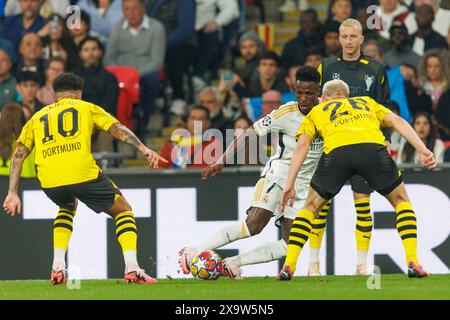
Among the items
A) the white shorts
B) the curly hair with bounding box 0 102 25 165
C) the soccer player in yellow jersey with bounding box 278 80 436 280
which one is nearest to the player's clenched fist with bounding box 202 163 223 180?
the white shorts

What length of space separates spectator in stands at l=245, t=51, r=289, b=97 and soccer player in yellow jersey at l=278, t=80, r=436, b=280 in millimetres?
5744

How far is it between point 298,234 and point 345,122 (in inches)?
40.6

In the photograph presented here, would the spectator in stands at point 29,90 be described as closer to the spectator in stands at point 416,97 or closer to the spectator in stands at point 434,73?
the spectator in stands at point 416,97

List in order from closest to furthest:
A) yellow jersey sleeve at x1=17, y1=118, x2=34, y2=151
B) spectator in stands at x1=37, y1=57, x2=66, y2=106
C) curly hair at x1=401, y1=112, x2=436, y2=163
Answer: yellow jersey sleeve at x1=17, y1=118, x2=34, y2=151 < curly hair at x1=401, y1=112, x2=436, y2=163 < spectator in stands at x1=37, y1=57, x2=66, y2=106

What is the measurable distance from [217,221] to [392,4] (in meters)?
4.66

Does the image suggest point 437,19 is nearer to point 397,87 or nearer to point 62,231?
point 397,87

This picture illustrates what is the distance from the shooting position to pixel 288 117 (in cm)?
1285

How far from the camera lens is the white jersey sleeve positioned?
12.8m

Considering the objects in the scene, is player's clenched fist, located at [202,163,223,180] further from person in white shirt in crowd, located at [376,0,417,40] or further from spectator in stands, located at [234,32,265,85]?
person in white shirt in crowd, located at [376,0,417,40]

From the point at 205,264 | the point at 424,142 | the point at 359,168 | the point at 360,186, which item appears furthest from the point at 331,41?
the point at 359,168

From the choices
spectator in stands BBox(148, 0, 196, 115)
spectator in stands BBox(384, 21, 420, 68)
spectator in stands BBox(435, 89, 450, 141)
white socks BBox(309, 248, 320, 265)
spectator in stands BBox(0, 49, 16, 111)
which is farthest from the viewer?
spectator in stands BBox(148, 0, 196, 115)

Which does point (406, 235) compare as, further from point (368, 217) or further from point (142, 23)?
point (142, 23)

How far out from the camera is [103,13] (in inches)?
766
